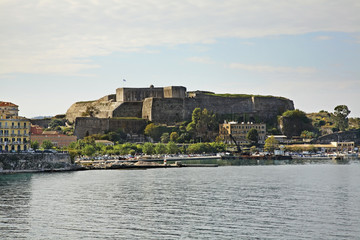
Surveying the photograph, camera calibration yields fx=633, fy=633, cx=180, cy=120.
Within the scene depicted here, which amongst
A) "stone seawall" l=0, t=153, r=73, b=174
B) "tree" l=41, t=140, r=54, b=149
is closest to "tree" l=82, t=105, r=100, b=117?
"tree" l=41, t=140, r=54, b=149

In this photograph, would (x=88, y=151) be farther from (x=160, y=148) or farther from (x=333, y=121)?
(x=333, y=121)

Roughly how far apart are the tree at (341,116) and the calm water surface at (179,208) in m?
79.9

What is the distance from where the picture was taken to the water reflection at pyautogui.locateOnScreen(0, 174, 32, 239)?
36.2 metres

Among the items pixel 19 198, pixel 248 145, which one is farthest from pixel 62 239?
pixel 248 145

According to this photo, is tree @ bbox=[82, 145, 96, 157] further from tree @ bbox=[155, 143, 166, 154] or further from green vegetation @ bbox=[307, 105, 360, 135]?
green vegetation @ bbox=[307, 105, 360, 135]

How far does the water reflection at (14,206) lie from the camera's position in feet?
119

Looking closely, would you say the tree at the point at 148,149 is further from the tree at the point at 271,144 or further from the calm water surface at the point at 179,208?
the calm water surface at the point at 179,208

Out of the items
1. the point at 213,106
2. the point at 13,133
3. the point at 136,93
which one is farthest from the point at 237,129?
the point at 13,133

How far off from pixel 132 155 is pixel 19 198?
203 feet

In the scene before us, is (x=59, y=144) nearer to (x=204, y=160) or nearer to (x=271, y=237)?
(x=204, y=160)

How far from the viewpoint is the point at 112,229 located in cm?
3647

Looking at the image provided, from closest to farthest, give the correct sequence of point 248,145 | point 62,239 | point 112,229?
point 62,239 < point 112,229 < point 248,145

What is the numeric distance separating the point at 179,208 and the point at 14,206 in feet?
38.5

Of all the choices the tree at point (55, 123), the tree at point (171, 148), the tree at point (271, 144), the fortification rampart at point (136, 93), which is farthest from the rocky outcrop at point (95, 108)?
the tree at point (271, 144)
